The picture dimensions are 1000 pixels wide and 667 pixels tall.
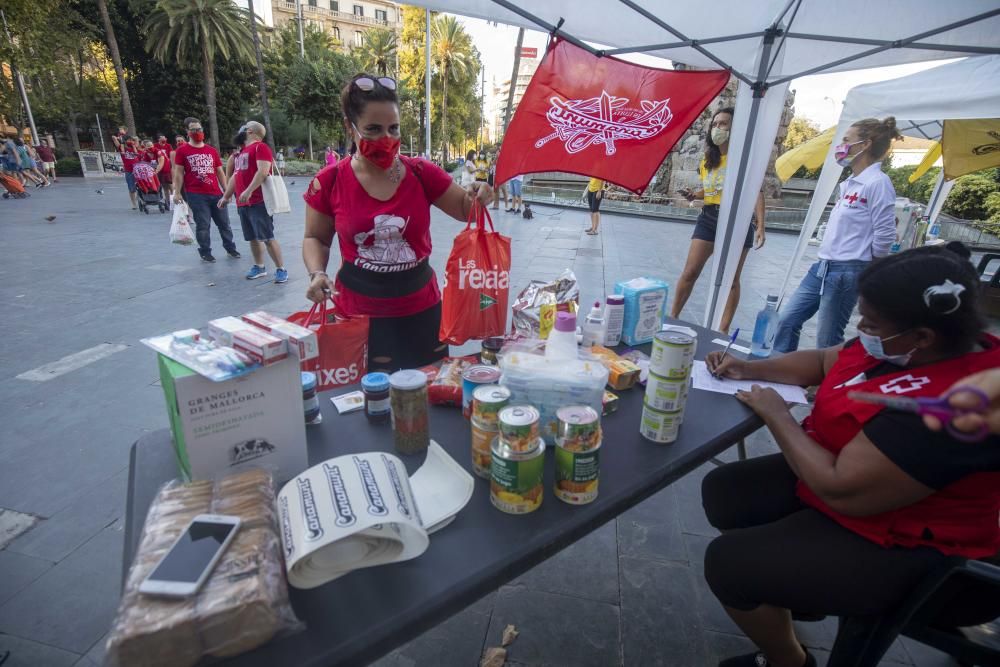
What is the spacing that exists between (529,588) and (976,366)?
1.76 m

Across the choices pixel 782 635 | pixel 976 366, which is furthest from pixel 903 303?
pixel 782 635

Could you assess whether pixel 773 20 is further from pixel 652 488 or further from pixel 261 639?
pixel 261 639

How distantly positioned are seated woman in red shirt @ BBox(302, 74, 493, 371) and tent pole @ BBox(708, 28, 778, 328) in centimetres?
228

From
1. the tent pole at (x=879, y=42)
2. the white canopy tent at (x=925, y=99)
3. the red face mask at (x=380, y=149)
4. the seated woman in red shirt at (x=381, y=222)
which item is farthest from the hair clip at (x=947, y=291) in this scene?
the white canopy tent at (x=925, y=99)

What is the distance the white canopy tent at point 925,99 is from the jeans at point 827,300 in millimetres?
1367

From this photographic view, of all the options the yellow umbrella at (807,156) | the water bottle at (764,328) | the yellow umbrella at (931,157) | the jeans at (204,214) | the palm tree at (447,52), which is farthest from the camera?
the palm tree at (447,52)

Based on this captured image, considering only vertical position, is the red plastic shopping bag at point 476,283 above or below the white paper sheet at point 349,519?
above

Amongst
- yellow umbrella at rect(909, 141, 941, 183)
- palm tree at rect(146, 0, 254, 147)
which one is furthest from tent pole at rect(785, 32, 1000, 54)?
palm tree at rect(146, 0, 254, 147)

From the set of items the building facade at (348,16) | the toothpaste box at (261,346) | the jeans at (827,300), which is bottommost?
the jeans at (827,300)

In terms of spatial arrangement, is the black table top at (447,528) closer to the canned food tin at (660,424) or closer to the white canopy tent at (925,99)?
the canned food tin at (660,424)

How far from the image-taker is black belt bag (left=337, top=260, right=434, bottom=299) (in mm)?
2184

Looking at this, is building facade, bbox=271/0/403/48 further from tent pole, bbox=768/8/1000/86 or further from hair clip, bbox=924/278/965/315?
hair clip, bbox=924/278/965/315

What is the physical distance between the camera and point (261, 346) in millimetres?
1081

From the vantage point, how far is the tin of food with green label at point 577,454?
1.15 metres
